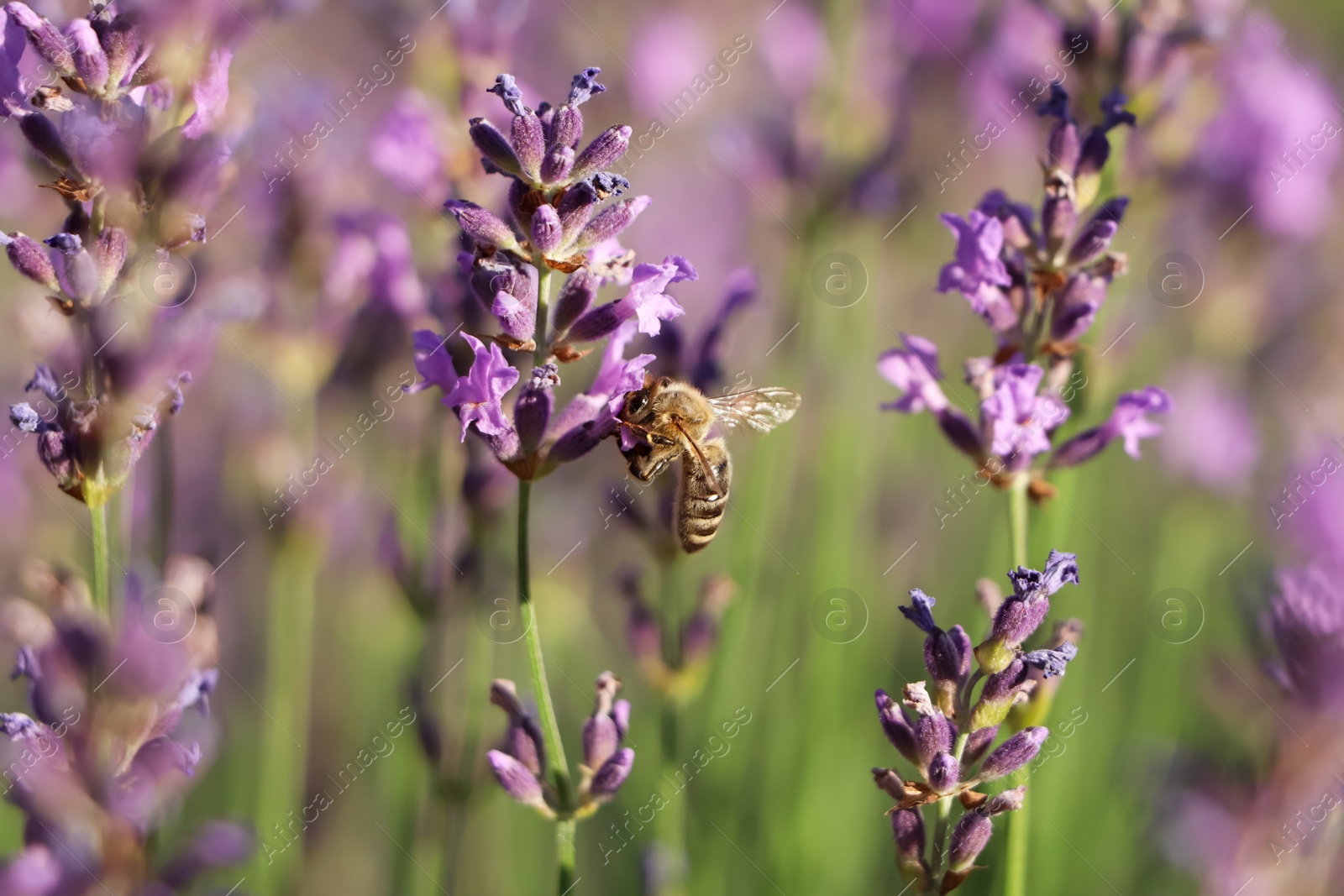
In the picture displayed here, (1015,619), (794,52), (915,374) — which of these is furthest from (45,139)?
(794,52)

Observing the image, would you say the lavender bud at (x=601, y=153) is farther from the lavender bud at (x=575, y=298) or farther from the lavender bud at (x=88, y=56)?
the lavender bud at (x=88, y=56)

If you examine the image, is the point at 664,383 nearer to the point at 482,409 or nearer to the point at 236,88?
the point at 482,409

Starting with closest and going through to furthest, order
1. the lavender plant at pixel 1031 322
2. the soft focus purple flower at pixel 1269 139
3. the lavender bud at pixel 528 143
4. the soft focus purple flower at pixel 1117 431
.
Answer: the lavender bud at pixel 528 143 → the lavender plant at pixel 1031 322 → the soft focus purple flower at pixel 1117 431 → the soft focus purple flower at pixel 1269 139

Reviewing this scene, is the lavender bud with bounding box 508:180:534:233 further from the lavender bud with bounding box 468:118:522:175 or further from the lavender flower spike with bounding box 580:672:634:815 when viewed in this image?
the lavender flower spike with bounding box 580:672:634:815

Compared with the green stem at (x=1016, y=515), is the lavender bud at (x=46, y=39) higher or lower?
higher

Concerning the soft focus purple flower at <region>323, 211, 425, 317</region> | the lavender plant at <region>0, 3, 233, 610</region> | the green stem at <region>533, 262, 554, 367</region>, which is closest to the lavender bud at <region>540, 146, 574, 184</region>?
the green stem at <region>533, 262, 554, 367</region>

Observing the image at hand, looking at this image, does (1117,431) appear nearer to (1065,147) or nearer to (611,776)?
(1065,147)

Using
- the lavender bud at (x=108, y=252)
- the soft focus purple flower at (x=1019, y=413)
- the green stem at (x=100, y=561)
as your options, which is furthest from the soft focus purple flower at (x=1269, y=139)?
the green stem at (x=100, y=561)
